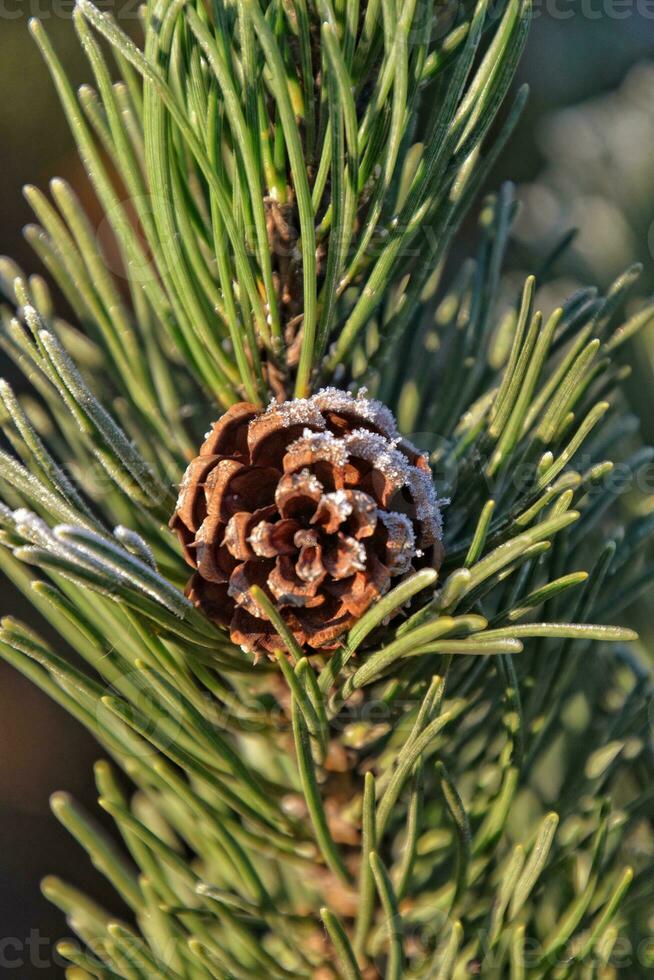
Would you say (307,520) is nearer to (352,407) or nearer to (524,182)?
(352,407)

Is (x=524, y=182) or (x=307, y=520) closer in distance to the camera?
(x=307, y=520)

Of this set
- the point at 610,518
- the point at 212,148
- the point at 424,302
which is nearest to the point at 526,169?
the point at 610,518

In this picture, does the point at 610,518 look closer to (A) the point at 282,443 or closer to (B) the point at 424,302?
(B) the point at 424,302

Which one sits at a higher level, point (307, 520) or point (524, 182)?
point (524, 182)

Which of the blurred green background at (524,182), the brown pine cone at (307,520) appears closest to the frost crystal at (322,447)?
the brown pine cone at (307,520)

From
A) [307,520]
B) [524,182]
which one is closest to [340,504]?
[307,520]

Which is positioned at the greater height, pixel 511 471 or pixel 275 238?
pixel 275 238
